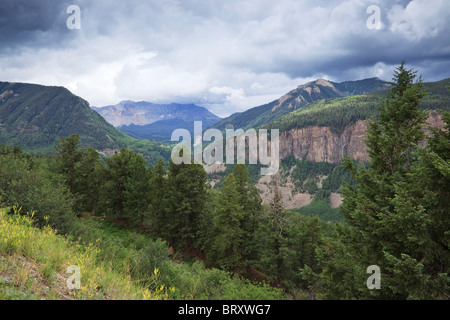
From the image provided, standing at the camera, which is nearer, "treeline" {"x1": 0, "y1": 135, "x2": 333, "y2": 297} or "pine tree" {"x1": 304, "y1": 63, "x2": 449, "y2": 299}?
"pine tree" {"x1": 304, "y1": 63, "x2": 449, "y2": 299}

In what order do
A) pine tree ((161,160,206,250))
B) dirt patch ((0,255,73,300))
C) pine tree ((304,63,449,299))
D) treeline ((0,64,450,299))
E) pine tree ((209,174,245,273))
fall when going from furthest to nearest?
1. pine tree ((161,160,206,250))
2. pine tree ((209,174,245,273))
3. treeline ((0,64,450,299))
4. pine tree ((304,63,449,299))
5. dirt patch ((0,255,73,300))

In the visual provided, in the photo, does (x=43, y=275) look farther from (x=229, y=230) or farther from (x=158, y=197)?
(x=158, y=197)

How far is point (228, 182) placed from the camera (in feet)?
74.3

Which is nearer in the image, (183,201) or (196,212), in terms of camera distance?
(183,201)

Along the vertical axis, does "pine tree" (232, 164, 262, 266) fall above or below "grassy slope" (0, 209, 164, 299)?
below

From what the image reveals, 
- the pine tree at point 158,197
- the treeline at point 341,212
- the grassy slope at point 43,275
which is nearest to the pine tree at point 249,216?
the treeline at point 341,212

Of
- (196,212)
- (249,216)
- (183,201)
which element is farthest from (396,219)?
(196,212)

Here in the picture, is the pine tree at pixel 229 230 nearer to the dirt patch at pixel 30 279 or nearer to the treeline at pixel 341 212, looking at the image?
the treeline at pixel 341 212

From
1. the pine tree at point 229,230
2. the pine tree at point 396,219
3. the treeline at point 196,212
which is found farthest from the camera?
the pine tree at point 229,230

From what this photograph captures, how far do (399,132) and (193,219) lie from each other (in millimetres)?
20697

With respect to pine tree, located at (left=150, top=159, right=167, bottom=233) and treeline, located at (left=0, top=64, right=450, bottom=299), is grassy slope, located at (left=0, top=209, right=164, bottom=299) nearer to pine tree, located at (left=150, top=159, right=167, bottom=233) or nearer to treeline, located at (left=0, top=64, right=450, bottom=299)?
treeline, located at (left=0, top=64, right=450, bottom=299)

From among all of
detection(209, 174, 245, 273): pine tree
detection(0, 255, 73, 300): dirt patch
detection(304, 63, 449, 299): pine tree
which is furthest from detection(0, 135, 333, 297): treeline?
detection(0, 255, 73, 300): dirt patch
